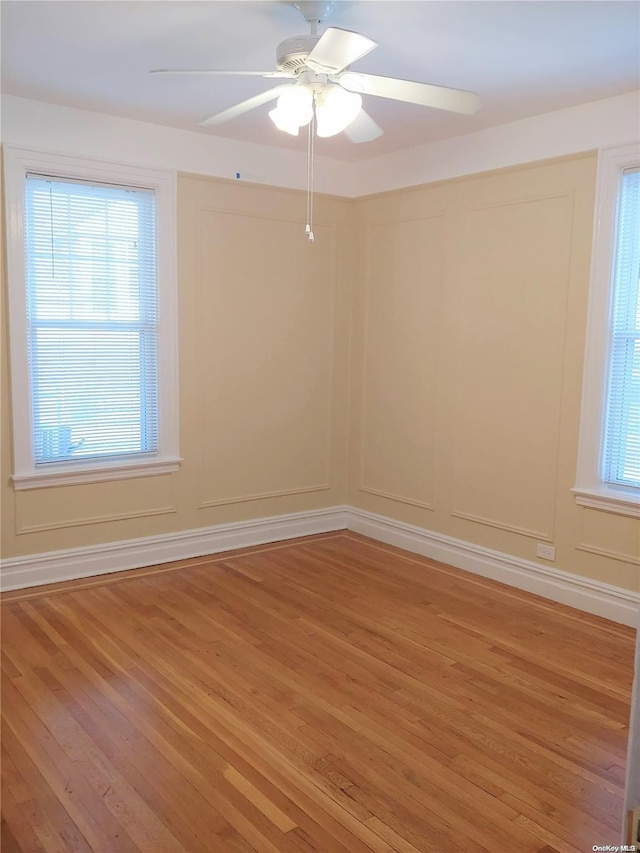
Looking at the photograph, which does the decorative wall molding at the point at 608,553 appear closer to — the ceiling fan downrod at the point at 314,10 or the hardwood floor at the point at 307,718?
the hardwood floor at the point at 307,718

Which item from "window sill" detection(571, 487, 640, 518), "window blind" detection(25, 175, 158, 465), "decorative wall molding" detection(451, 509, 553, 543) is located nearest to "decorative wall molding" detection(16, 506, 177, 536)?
"window blind" detection(25, 175, 158, 465)

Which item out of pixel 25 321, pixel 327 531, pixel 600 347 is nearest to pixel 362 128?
pixel 600 347

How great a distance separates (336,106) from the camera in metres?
2.66

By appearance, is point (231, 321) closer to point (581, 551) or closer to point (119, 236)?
point (119, 236)

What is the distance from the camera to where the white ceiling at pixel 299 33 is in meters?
2.71

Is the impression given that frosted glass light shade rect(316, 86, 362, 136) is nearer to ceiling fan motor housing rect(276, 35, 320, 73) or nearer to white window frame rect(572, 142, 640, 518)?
ceiling fan motor housing rect(276, 35, 320, 73)

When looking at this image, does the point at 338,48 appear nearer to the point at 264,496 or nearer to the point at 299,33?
the point at 299,33

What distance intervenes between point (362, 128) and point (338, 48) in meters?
0.90

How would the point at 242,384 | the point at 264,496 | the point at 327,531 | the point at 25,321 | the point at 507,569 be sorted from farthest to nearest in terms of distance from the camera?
the point at 327,531, the point at 264,496, the point at 242,384, the point at 507,569, the point at 25,321

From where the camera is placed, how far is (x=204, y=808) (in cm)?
231

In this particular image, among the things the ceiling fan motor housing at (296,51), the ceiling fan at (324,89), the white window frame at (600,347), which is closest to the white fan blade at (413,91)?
the ceiling fan at (324,89)

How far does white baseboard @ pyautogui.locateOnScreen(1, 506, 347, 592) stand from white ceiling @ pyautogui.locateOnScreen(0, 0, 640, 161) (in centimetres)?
261

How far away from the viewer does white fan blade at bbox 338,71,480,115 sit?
8.50ft

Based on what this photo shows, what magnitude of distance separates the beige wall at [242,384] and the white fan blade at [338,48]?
2455mm
